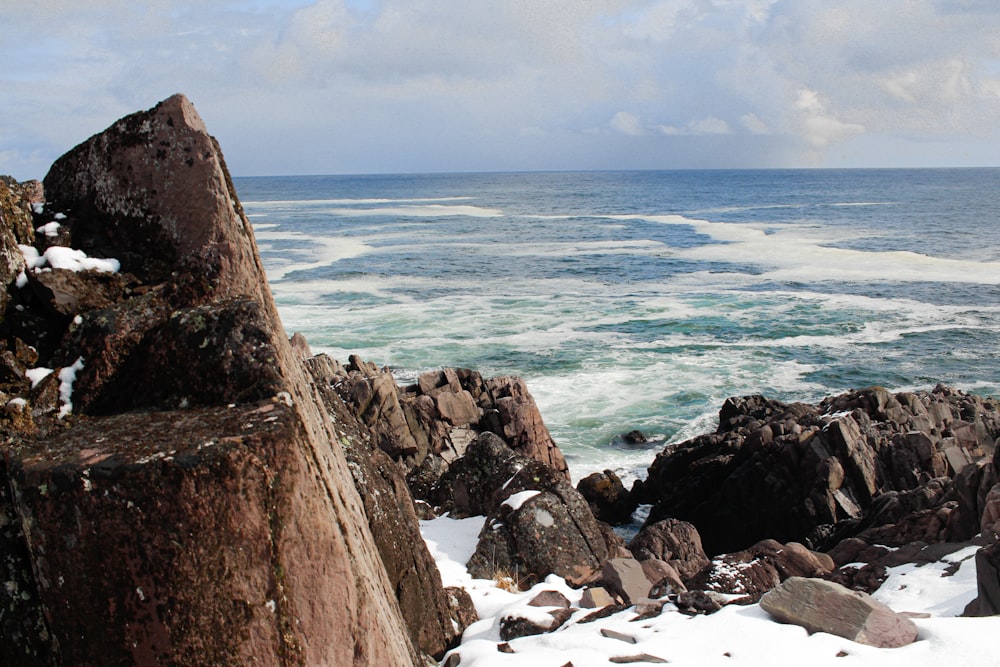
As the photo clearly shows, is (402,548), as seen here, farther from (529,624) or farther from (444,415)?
(444,415)

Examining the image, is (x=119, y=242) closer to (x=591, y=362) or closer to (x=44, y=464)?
(x=44, y=464)

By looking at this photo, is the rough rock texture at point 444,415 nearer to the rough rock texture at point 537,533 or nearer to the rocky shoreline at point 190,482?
the rough rock texture at point 537,533

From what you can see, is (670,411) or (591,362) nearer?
(670,411)

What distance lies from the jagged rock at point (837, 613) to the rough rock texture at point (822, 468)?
24.5 feet

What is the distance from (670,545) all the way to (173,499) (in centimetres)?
1043

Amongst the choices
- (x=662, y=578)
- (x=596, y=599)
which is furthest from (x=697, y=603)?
(x=662, y=578)

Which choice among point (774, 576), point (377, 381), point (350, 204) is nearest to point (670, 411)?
point (377, 381)

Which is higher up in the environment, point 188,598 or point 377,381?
point 188,598

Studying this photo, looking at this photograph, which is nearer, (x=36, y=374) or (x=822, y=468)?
(x=36, y=374)

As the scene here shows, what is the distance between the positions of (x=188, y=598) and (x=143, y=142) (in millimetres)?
3351

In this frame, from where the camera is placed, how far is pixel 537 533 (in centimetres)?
1091

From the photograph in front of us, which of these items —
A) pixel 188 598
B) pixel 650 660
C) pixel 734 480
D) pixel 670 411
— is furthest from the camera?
pixel 670 411

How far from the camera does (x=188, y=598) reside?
398cm

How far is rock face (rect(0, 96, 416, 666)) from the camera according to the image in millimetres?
3939
